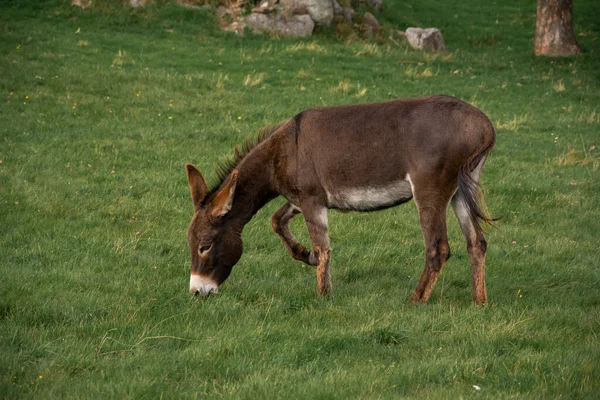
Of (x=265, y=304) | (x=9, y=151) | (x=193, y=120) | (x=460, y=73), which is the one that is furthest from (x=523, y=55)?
(x=265, y=304)

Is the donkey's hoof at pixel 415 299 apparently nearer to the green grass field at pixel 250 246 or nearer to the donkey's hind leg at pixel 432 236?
the donkey's hind leg at pixel 432 236

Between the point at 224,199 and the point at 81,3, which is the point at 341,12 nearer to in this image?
the point at 81,3

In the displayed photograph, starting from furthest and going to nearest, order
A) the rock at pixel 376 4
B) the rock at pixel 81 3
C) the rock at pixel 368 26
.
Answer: the rock at pixel 376 4
the rock at pixel 368 26
the rock at pixel 81 3

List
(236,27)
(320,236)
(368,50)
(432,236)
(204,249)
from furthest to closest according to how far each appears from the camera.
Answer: (236,27) < (368,50) < (320,236) < (204,249) < (432,236)

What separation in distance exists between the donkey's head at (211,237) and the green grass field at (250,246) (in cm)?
30

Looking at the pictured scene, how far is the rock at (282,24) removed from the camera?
23953mm

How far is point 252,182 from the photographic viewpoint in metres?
8.46

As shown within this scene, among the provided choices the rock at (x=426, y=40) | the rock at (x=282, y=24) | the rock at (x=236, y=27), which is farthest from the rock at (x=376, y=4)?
the rock at (x=236, y=27)

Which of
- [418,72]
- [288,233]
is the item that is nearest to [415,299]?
[288,233]

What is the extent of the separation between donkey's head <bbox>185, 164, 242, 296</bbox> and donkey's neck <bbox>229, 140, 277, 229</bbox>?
0.53 ft

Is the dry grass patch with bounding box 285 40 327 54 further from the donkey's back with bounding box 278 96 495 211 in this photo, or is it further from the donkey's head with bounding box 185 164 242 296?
the donkey's head with bounding box 185 164 242 296

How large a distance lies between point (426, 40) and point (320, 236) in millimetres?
18122

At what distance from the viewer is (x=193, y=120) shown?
15586 millimetres

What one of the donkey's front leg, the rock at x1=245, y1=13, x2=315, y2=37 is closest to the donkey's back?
the donkey's front leg
